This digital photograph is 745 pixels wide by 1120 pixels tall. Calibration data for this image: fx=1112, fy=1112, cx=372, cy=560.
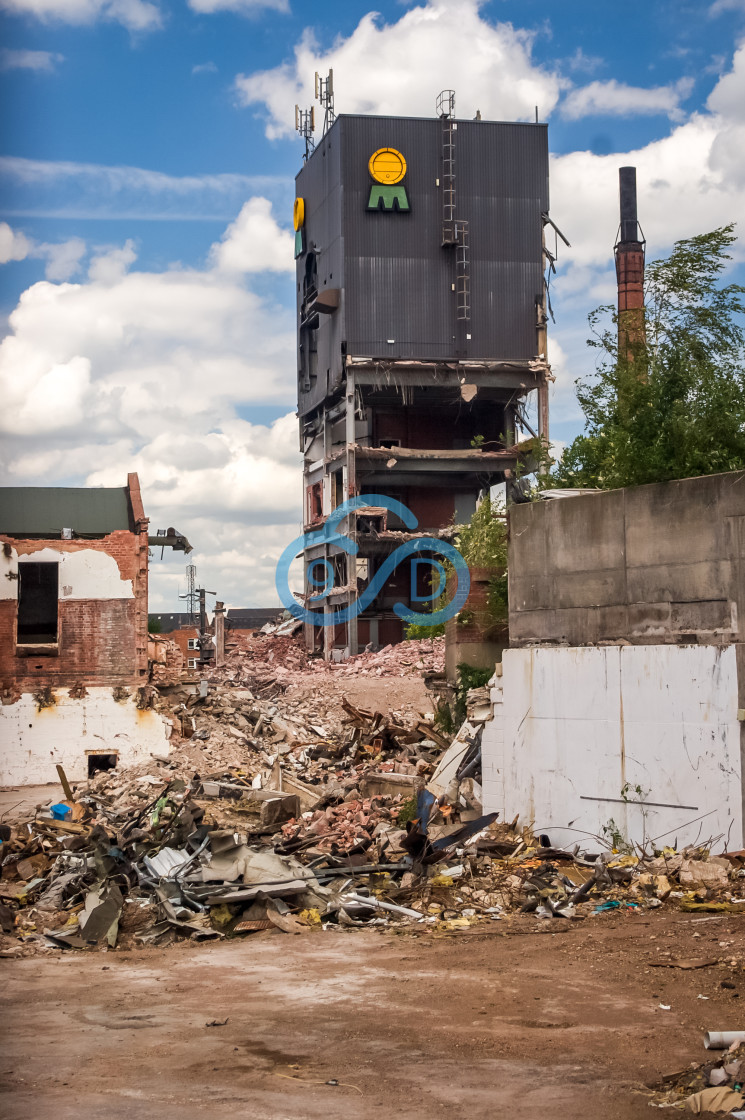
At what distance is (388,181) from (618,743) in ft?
121

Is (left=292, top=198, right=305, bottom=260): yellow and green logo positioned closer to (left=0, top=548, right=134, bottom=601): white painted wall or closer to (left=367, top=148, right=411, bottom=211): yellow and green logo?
(left=367, top=148, right=411, bottom=211): yellow and green logo

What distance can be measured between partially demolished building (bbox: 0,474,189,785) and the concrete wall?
13.0 metres

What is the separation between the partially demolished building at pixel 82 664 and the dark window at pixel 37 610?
2.03 meters

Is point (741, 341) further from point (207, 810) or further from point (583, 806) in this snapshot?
point (207, 810)

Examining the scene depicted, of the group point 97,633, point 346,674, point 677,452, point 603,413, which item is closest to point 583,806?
point 677,452

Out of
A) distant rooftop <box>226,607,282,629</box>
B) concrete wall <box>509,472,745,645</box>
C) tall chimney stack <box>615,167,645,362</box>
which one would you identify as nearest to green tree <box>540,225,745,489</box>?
concrete wall <box>509,472,745,645</box>

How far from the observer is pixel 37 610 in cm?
3050

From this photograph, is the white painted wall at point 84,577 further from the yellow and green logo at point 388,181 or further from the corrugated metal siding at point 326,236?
the yellow and green logo at point 388,181

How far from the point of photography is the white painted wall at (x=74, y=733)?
25812 mm

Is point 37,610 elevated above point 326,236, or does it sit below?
below

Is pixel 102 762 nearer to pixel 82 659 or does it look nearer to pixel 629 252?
pixel 82 659

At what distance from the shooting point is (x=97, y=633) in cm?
2678

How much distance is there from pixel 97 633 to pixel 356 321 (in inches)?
890

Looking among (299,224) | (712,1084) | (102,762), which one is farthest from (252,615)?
(712,1084)
